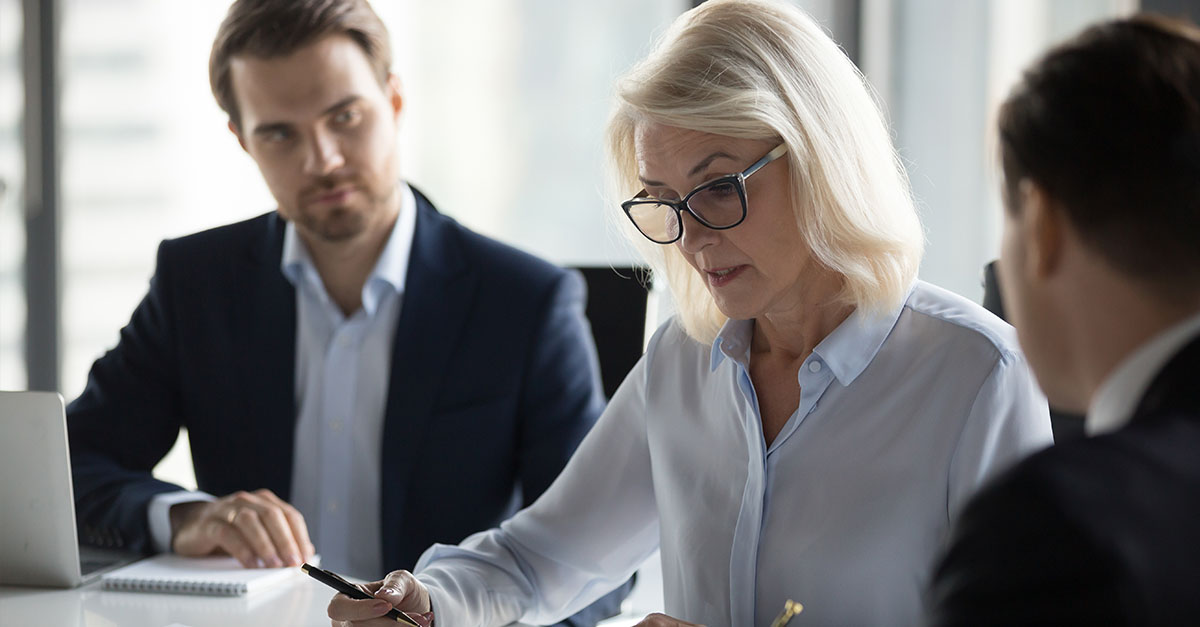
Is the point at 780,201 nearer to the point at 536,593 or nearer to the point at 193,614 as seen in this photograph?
the point at 536,593

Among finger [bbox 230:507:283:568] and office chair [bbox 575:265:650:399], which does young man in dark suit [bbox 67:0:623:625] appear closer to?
office chair [bbox 575:265:650:399]

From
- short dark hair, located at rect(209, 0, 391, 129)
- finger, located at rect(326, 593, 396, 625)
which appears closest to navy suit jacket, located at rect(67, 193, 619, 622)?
short dark hair, located at rect(209, 0, 391, 129)

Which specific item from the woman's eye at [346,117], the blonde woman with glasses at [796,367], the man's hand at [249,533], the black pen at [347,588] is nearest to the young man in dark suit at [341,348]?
the woman's eye at [346,117]

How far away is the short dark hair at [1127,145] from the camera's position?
77 centimetres

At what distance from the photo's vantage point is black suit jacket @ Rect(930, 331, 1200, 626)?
0.64m

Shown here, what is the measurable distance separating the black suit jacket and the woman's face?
0.77 meters

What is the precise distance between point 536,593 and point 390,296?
794 mm

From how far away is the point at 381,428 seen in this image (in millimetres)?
2234

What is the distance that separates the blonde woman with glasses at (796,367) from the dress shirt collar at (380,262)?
77 centimetres

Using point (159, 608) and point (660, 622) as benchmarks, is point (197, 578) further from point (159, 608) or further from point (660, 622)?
point (660, 622)

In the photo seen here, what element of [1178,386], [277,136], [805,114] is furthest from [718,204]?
[277,136]

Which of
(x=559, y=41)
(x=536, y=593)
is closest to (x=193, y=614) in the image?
(x=536, y=593)

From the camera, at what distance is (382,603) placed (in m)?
1.45

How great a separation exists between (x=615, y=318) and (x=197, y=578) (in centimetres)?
97
